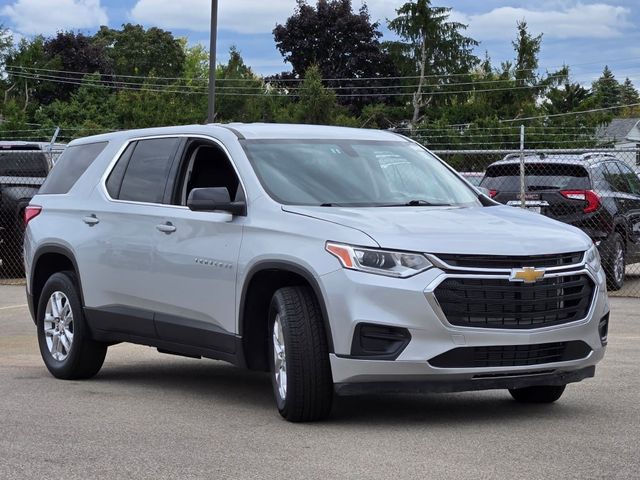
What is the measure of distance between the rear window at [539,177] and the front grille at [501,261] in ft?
31.2

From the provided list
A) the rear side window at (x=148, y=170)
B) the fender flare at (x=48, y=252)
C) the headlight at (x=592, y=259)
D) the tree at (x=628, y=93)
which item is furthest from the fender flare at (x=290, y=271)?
the tree at (x=628, y=93)

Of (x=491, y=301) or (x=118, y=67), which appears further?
(x=118, y=67)

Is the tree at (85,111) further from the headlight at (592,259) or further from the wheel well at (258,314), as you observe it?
the headlight at (592,259)

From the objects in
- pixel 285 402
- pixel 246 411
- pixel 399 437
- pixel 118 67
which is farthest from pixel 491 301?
pixel 118 67

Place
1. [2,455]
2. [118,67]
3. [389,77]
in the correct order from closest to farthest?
[2,455] → [389,77] → [118,67]

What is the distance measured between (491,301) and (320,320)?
0.93 m

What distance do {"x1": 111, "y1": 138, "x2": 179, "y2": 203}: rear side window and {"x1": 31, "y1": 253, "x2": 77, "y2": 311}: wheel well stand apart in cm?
95

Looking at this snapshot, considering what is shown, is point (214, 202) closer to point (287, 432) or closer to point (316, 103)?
point (287, 432)

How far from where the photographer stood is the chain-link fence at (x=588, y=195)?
16.0 m

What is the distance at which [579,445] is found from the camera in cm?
636

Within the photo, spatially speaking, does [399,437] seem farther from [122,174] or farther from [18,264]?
[18,264]

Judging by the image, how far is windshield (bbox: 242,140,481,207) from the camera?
762cm

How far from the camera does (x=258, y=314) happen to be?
7441mm

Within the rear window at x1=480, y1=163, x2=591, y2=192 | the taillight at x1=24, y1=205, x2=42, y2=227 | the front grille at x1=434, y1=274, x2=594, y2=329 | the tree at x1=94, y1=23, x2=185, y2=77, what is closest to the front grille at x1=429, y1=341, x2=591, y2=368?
the front grille at x1=434, y1=274, x2=594, y2=329
